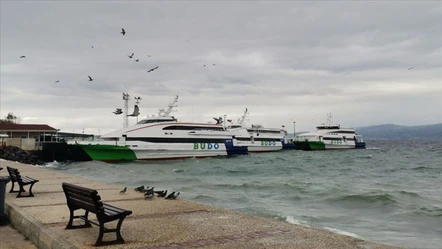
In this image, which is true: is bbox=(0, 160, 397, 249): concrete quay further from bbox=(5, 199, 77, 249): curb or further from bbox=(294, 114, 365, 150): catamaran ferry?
bbox=(294, 114, 365, 150): catamaran ferry

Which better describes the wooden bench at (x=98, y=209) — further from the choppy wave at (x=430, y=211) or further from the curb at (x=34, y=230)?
the choppy wave at (x=430, y=211)

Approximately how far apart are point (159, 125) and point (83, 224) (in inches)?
1447

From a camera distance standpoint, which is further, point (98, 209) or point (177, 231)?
point (177, 231)

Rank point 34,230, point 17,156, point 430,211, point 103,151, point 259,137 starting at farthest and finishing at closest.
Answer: point 259,137, point 103,151, point 17,156, point 430,211, point 34,230

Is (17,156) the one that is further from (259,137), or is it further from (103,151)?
(259,137)

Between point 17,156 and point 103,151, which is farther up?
point 103,151

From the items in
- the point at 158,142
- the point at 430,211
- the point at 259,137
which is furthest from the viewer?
the point at 259,137

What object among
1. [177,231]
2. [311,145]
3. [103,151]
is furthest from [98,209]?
[311,145]

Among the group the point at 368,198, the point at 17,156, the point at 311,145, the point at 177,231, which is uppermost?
the point at 311,145

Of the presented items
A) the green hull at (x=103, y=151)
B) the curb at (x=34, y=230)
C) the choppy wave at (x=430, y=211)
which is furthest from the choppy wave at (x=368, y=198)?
the green hull at (x=103, y=151)

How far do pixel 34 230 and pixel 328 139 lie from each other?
69.0 meters

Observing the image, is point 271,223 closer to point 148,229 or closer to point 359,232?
point 148,229

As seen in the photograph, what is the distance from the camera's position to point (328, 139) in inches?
2822

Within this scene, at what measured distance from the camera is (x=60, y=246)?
4.85 meters
